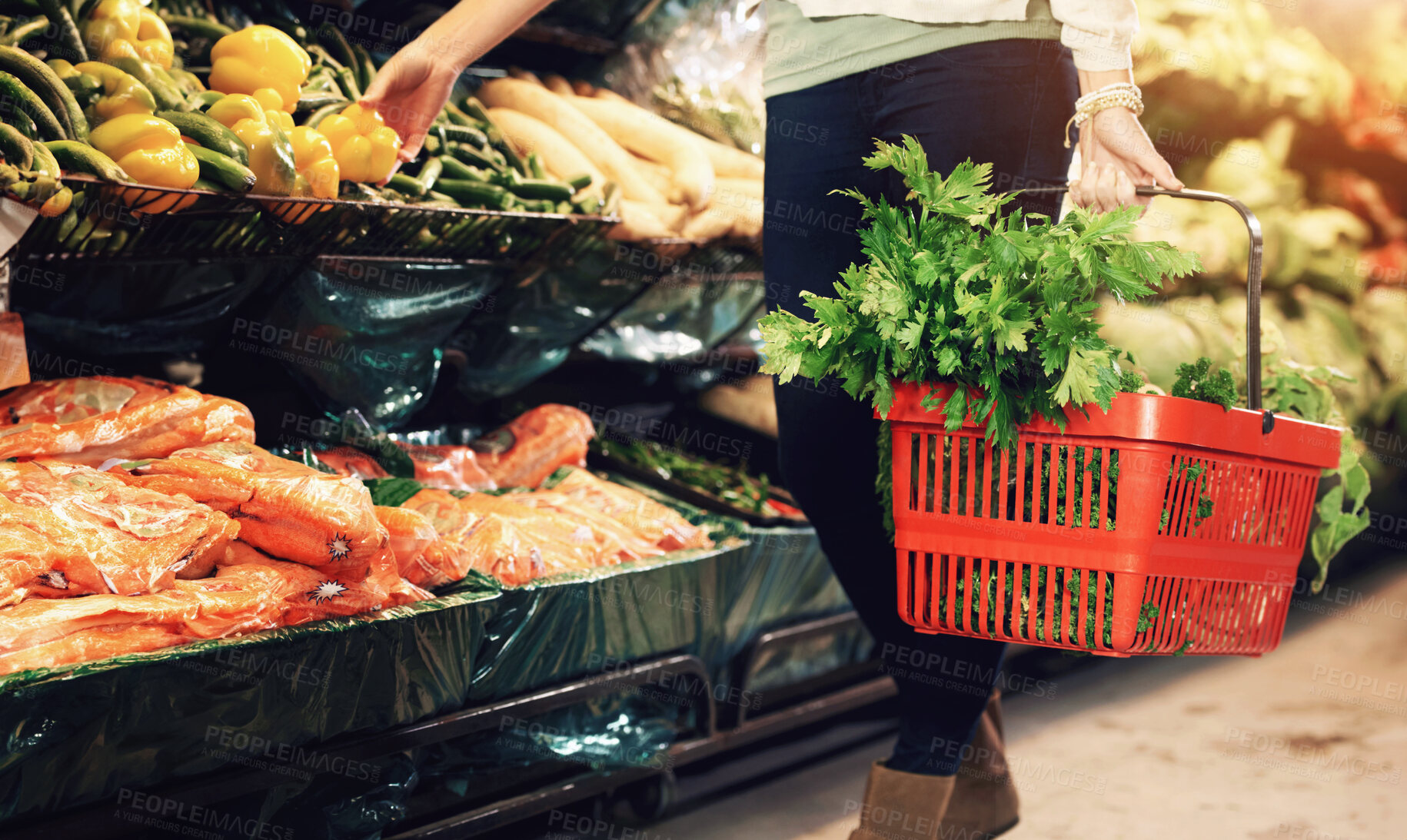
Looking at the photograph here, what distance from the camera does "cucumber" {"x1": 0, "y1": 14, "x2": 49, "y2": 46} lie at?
176 centimetres

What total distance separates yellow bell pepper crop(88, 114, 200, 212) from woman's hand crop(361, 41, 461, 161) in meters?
0.40

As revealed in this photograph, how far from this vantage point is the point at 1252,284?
5.03 ft

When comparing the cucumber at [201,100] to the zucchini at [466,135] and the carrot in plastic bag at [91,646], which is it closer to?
the zucchini at [466,135]

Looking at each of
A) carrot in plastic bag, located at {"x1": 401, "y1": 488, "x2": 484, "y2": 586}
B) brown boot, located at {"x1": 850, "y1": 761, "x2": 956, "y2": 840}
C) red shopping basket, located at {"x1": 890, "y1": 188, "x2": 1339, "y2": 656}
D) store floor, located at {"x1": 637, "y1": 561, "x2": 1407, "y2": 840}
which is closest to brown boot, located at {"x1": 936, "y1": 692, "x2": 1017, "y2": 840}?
brown boot, located at {"x1": 850, "y1": 761, "x2": 956, "y2": 840}

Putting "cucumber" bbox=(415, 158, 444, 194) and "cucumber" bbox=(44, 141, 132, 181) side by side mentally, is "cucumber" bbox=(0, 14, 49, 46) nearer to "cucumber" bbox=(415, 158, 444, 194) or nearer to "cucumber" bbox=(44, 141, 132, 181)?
"cucumber" bbox=(44, 141, 132, 181)

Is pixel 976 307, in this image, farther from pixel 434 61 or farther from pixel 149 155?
pixel 149 155

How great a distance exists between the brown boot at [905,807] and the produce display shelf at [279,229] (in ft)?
4.15

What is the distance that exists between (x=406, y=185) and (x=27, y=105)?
2.30ft

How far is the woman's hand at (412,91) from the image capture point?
1.92m

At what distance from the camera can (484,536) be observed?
2.08 meters

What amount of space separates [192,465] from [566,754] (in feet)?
2.92

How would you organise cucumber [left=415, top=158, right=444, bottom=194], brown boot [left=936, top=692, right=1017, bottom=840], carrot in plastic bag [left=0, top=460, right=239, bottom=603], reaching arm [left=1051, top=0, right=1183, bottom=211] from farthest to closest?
cucumber [left=415, top=158, right=444, bottom=194], brown boot [left=936, top=692, right=1017, bottom=840], reaching arm [left=1051, top=0, right=1183, bottom=211], carrot in plastic bag [left=0, top=460, right=239, bottom=603]

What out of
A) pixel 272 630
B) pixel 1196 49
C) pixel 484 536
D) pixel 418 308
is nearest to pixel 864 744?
pixel 484 536

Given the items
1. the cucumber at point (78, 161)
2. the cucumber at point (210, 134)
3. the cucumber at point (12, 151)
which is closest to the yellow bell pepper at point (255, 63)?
the cucumber at point (210, 134)
